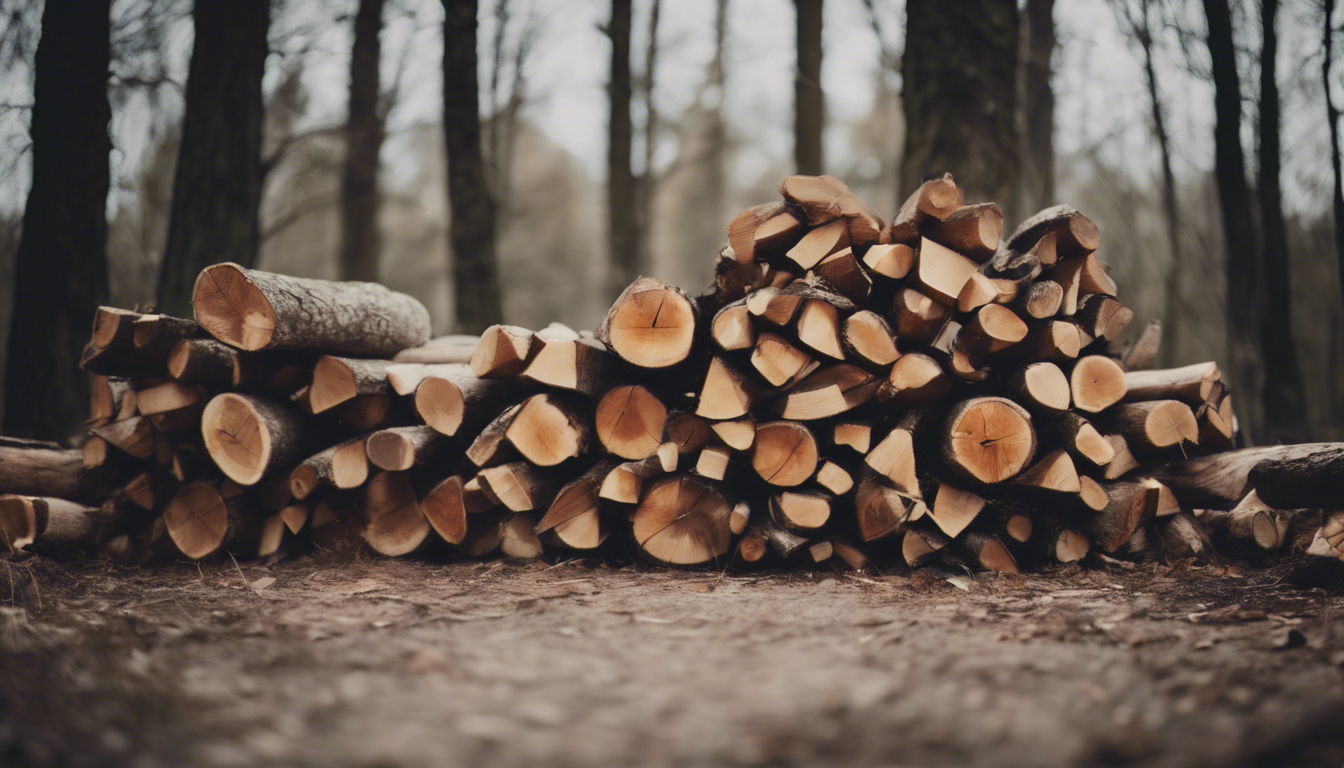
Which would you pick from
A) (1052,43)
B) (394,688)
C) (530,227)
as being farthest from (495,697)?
(530,227)

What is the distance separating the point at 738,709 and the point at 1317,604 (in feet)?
7.57

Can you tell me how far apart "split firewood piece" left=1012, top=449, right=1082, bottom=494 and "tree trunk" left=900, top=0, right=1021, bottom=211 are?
241 centimetres

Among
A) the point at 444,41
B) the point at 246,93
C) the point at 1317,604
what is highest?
the point at 444,41

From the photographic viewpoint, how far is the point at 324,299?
11.7 feet

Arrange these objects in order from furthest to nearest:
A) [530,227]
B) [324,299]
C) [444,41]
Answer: [530,227] → [444,41] → [324,299]

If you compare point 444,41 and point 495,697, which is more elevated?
point 444,41

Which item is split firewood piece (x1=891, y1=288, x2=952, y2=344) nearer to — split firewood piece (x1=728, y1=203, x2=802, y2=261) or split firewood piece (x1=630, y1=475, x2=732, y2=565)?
split firewood piece (x1=728, y1=203, x2=802, y2=261)

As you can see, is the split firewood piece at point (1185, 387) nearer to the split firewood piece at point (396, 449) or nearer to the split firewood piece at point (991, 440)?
the split firewood piece at point (991, 440)

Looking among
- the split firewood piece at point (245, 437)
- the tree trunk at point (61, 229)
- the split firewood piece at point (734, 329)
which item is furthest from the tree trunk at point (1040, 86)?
the tree trunk at point (61, 229)

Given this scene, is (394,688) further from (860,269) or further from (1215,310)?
(1215,310)

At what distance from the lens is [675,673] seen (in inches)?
77.5

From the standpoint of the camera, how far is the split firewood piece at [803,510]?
3191 millimetres

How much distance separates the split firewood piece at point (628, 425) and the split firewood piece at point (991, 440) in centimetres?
126

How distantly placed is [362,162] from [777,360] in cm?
756
